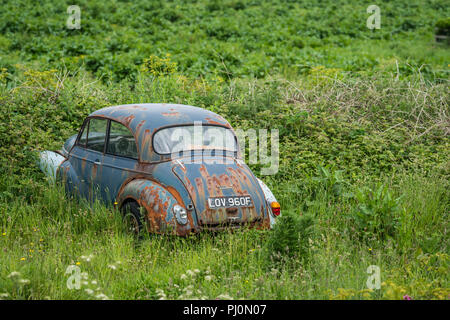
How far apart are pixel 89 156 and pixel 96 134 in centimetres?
33

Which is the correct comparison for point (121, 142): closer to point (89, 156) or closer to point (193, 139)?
point (89, 156)

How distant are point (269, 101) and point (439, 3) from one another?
87.6 feet

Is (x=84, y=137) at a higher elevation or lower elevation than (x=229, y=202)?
higher

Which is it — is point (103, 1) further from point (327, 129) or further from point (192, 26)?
point (327, 129)

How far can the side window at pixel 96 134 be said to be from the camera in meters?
6.52

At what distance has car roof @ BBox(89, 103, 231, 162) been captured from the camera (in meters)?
5.85

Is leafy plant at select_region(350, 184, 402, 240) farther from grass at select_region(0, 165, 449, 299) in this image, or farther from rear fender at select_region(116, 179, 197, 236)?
rear fender at select_region(116, 179, 197, 236)

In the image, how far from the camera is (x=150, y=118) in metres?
6.02

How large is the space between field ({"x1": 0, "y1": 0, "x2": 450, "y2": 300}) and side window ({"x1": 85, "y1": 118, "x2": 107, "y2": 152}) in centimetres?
79

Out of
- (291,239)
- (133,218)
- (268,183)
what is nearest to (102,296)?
(133,218)

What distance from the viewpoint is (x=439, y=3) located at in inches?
1236

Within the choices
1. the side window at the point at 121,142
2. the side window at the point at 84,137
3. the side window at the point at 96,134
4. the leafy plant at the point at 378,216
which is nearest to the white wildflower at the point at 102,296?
the side window at the point at 121,142

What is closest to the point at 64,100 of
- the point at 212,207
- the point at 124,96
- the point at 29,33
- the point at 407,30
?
the point at 124,96

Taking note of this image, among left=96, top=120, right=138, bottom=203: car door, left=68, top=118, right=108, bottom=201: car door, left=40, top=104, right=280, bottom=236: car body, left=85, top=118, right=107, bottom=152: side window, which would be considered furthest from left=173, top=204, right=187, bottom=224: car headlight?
left=85, top=118, right=107, bottom=152: side window
